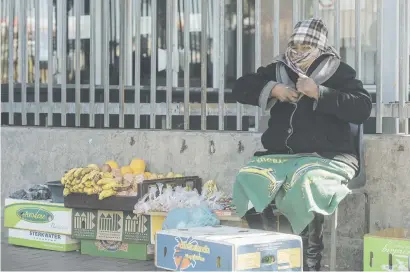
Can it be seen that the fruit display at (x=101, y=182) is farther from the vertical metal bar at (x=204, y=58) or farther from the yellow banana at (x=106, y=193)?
the vertical metal bar at (x=204, y=58)

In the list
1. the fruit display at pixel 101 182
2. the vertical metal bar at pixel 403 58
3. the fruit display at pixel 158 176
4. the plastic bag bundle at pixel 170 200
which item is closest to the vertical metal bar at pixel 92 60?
the fruit display at pixel 101 182

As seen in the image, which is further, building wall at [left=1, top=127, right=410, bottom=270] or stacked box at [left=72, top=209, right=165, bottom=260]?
stacked box at [left=72, top=209, right=165, bottom=260]

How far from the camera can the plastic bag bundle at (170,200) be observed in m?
6.09

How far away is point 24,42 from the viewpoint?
26.3 ft

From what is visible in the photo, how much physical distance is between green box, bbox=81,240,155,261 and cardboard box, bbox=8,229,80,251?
0.15 m

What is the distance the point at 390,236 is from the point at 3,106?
423 centimetres

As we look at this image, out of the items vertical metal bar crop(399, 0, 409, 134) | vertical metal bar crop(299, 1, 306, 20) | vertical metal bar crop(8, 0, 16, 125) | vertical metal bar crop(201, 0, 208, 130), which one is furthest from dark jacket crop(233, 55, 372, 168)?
vertical metal bar crop(8, 0, 16, 125)

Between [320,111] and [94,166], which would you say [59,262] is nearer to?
[94,166]

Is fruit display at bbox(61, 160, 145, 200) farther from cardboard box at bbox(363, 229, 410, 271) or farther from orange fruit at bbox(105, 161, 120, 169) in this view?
cardboard box at bbox(363, 229, 410, 271)

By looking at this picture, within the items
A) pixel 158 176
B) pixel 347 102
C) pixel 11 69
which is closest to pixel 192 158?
pixel 158 176

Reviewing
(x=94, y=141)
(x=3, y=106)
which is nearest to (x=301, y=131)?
(x=94, y=141)

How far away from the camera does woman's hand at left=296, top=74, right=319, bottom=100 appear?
17.8 ft

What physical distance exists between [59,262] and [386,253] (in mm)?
2516

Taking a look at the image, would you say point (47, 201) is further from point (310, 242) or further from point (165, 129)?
point (310, 242)
